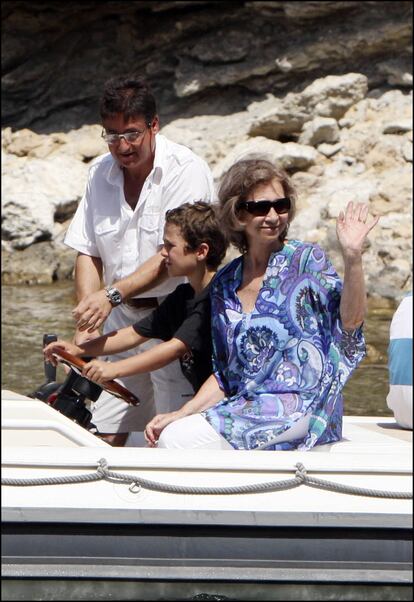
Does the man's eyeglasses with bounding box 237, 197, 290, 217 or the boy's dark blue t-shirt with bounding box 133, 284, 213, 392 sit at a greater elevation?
the man's eyeglasses with bounding box 237, 197, 290, 217

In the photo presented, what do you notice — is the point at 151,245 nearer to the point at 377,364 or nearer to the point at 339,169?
the point at 377,364

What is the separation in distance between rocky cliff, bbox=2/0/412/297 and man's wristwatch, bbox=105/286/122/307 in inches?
282

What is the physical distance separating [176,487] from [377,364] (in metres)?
5.85

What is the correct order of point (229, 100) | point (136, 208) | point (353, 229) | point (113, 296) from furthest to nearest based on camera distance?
1. point (229, 100)
2. point (136, 208)
3. point (113, 296)
4. point (353, 229)

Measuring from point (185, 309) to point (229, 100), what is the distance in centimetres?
1156

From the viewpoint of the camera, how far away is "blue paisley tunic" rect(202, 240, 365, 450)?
11.8 feet

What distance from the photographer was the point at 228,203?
3664 mm

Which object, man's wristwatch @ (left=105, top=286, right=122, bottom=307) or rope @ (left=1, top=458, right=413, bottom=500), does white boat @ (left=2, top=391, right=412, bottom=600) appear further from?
man's wristwatch @ (left=105, top=286, right=122, bottom=307)

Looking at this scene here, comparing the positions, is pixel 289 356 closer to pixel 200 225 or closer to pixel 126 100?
pixel 200 225

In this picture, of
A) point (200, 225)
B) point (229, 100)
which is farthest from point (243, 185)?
point (229, 100)

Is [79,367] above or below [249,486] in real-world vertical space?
above

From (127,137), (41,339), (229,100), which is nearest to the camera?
(127,137)

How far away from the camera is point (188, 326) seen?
12.8 feet

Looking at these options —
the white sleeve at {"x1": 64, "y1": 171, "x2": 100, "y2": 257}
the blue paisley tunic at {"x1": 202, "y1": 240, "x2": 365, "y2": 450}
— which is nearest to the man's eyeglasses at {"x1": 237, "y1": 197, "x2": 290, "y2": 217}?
the blue paisley tunic at {"x1": 202, "y1": 240, "x2": 365, "y2": 450}
